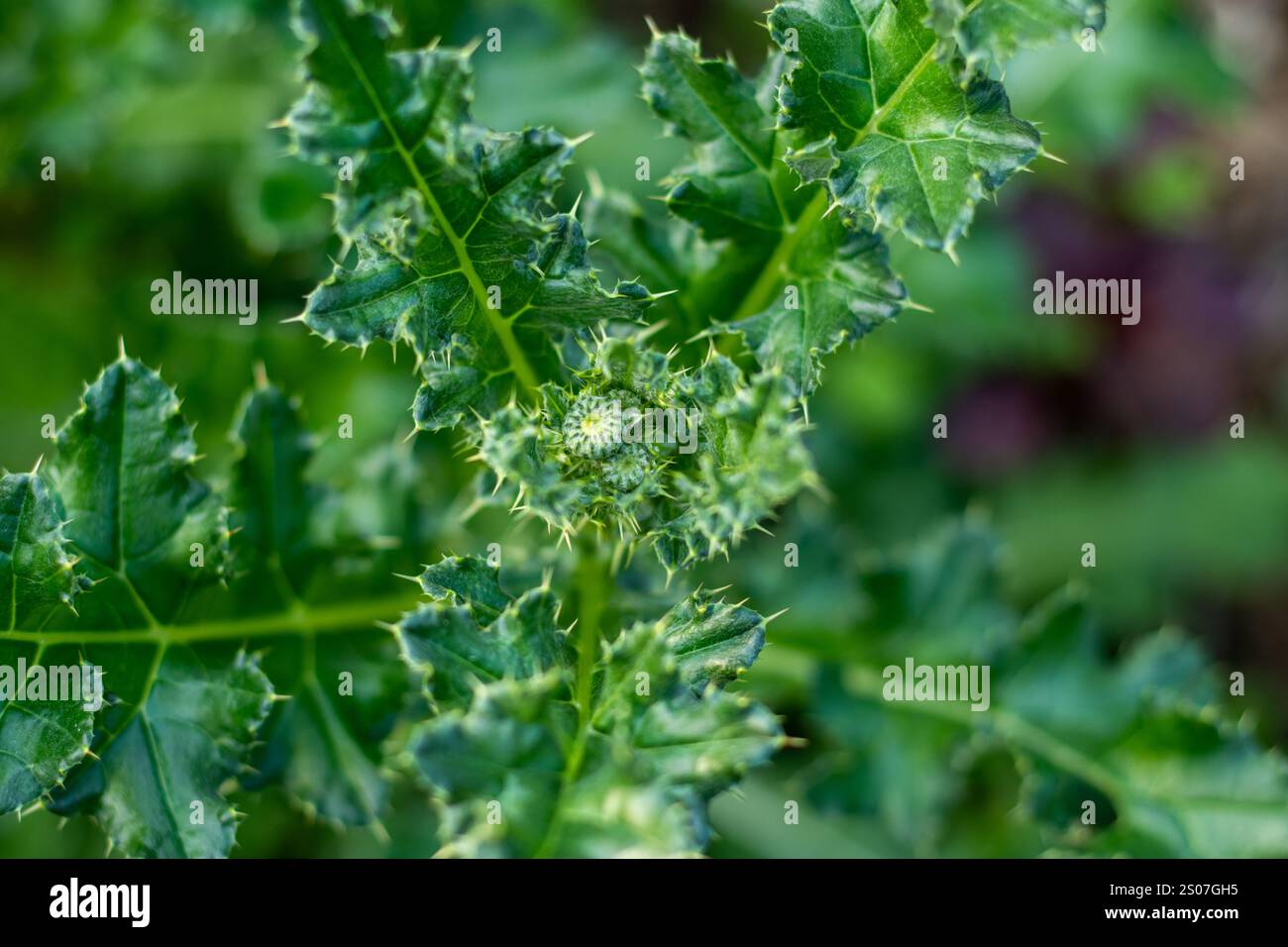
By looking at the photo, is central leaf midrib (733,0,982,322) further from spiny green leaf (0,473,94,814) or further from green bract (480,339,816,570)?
spiny green leaf (0,473,94,814)

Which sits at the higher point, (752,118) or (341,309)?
(752,118)

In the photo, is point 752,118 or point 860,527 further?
point 860,527

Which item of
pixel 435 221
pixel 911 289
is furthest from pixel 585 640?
pixel 911 289

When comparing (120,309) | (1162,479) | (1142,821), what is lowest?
(1142,821)

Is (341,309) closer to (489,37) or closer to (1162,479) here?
(489,37)
